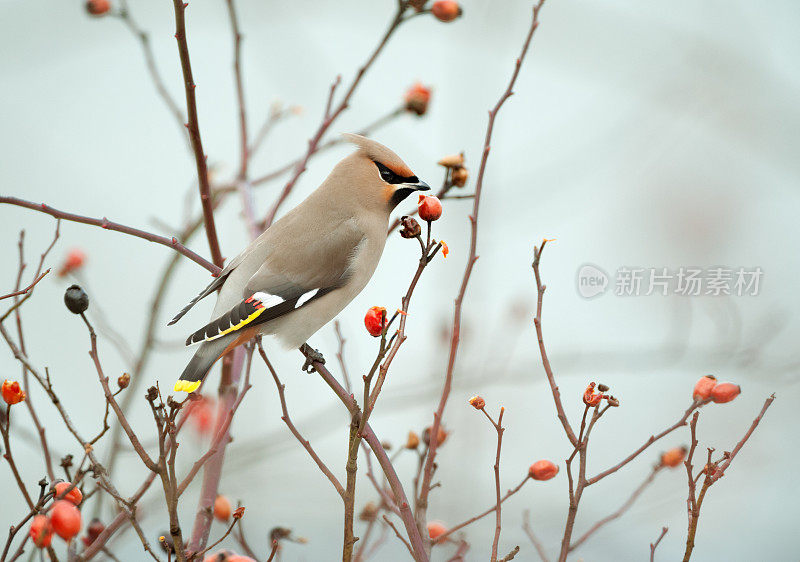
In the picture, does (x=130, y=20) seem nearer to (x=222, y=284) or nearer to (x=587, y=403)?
(x=222, y=284)

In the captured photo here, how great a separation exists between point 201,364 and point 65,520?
3.41 ft

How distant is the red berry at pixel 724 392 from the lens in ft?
5.28

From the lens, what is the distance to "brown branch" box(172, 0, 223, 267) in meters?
1.73

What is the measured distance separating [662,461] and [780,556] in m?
1.19

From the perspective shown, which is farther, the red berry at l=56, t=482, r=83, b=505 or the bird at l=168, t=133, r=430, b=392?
the bird at l=168, t=133, r=430, b=392

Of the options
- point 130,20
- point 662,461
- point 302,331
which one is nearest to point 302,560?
point 302,331

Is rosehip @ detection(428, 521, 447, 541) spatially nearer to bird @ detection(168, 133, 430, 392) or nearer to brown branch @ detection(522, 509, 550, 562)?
brown branch @ detection(522, 509, 550, 562)

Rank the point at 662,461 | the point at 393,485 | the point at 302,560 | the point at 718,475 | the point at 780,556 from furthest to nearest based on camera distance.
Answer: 1. the point at 780,556
2. the point at 302,560
3. the point at 662,461
4. the point at 393,485
5. the point at 718,475

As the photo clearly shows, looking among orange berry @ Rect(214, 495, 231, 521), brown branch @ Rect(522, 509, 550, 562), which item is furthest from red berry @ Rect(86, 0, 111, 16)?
brown branch @ Rect(522, 509, 550, 562)

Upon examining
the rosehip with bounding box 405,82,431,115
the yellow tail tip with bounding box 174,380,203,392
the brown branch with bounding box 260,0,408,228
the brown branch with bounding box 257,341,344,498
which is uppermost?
the rosehip with bounding box 405,82,431,115

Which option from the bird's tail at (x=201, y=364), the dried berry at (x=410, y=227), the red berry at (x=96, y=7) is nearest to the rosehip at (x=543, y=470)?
the dried berry at (x=410, y=227)

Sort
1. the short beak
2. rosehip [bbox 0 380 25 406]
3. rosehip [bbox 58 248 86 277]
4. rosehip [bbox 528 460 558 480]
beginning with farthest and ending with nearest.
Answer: rosehip [bbox 58 248 86 277] → the short beak → rosehip [bbox 528 460 558 480] → rosehip [bbox 0 380 25 406]

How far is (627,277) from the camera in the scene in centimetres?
277

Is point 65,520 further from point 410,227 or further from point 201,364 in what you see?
point 201,364
